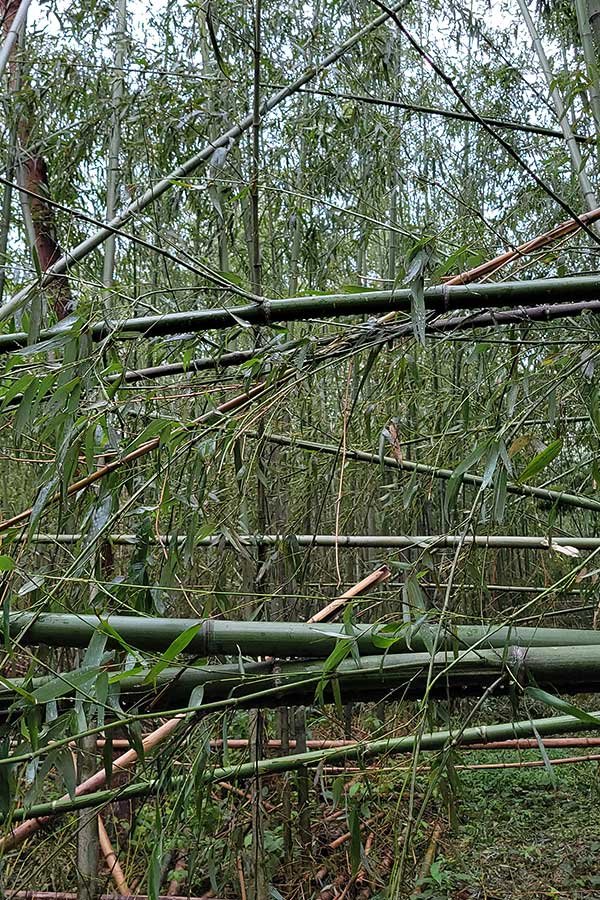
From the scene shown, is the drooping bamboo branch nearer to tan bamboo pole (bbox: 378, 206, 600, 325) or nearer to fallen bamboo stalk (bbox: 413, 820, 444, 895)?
tan bamboo pole (bbox: 378, 206, 600, 325)

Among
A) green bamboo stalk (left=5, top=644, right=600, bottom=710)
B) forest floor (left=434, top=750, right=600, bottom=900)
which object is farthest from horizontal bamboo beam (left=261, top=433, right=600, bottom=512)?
forest floor (left=434, top=750, right=600, bottom=900)

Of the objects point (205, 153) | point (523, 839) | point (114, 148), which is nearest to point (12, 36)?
point (114, 148)

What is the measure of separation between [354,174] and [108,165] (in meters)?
0.79

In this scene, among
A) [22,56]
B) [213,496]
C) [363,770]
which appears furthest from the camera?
[22,56]

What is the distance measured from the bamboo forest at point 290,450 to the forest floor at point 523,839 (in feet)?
0.06

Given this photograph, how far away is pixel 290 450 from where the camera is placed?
88.2 inches

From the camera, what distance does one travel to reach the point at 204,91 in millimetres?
2086

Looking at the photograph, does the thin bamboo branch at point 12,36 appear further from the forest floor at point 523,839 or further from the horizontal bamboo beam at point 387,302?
the forest floor at point 523,839

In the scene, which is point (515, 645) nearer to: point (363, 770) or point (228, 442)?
point (363, 770)

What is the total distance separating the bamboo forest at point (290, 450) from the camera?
0.96 metres

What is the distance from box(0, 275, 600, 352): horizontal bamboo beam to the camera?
3.04ft

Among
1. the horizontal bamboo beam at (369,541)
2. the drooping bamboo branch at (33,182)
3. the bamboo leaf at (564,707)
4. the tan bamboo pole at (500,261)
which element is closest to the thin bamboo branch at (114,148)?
the drooping bamboo branch at (33,182)

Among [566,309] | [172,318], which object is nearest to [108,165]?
[172,318]

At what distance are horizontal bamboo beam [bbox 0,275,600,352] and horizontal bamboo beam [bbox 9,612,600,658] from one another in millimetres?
371
